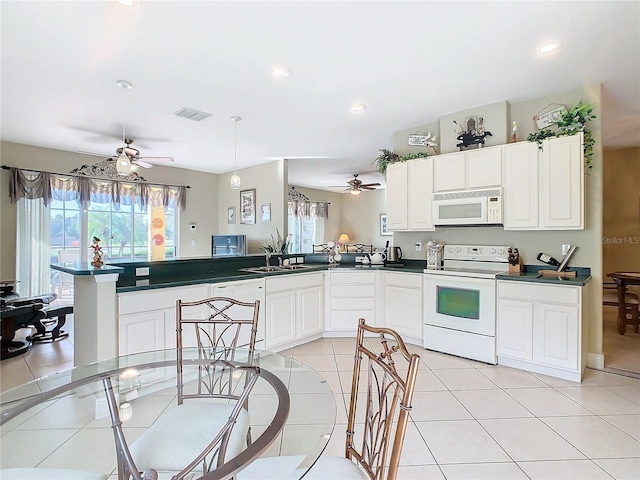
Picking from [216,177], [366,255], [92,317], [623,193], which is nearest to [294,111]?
[366,255]

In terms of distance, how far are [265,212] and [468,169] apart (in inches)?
151

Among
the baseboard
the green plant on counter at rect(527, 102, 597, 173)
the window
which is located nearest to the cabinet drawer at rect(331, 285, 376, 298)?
the baseboard

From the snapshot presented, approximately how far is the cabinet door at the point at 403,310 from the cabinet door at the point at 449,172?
125cm

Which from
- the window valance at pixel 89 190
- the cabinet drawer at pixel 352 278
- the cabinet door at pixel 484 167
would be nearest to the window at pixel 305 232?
the window valance at pixel 89 190

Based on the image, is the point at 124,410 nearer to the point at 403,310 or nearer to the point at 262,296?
the point at 262,296

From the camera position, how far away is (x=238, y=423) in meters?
1.46

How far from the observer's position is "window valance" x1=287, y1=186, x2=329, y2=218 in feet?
30.0

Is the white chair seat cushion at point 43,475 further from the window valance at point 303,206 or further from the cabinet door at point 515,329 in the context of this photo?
the window valance at point 303,206

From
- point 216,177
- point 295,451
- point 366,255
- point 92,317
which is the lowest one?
point 295,451

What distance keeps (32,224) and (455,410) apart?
626 centimetres

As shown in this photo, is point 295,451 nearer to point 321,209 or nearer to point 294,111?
point 294,111

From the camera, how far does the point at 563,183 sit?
3051 millimetres

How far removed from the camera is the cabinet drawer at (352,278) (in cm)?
410

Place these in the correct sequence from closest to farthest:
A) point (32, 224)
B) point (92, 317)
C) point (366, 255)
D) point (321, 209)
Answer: point (92, 317)
point (366, 255)
point (32, 224)
point (321, 209)
